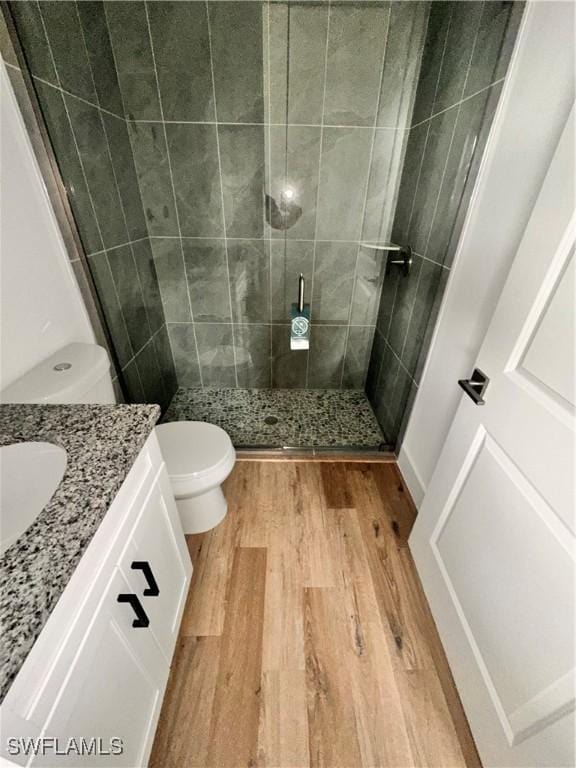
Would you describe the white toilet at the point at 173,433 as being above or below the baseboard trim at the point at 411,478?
above

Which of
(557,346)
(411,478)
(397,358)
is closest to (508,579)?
(557,346)

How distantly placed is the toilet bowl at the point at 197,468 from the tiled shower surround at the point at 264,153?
1.74ft

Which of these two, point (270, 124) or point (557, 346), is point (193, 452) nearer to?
point (557, 346)

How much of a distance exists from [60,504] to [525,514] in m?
1.00

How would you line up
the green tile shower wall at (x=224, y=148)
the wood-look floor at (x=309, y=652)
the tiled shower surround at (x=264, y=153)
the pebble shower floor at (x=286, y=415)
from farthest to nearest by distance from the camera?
the pebble shower floor at (x=286, y=415)
the green tile shower wall at (x=224, y=148)
the tiled shower surround at (x=264, y=153)
the wood-look floor at (x=309, y=652)

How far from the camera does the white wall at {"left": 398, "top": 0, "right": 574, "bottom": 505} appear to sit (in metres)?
0.80

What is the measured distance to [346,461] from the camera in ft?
6.00

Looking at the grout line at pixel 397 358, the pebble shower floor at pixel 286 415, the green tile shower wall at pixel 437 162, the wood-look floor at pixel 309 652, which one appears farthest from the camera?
the pebble shower floor at pixel 286 415

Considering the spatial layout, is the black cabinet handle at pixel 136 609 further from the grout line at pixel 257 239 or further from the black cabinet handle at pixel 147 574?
the grout line at pixel 257 239

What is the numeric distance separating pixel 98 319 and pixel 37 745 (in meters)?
1.35

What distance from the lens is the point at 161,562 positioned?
924mm

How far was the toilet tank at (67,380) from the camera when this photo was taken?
37.8 inches

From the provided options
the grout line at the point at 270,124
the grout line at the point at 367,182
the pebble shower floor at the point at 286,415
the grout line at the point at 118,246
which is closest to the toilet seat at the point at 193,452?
the pebble shower floor at the point at 286,415

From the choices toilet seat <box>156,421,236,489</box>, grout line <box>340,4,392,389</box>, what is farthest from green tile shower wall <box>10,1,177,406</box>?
grout line <box>340,4,392,389</box>
